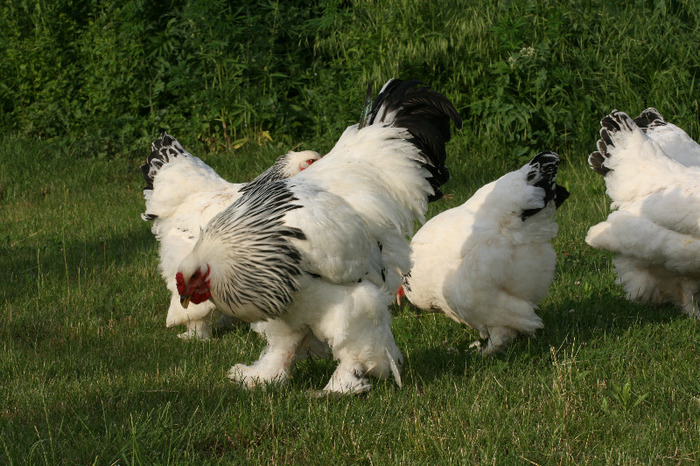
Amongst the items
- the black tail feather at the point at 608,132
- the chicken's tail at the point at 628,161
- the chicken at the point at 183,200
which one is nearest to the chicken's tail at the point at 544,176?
the chicken's tail at the point at 628,161

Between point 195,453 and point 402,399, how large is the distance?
1296mm

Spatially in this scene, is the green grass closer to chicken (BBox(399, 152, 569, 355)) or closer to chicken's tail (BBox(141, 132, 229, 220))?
chicken (BBox(399, 152, 569, 355))

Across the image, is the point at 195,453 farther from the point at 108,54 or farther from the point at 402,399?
the point at 108,54

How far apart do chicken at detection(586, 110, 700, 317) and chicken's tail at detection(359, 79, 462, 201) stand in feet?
5.39

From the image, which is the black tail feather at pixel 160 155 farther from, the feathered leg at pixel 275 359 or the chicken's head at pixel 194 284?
the chicken's head at pixel 194 284

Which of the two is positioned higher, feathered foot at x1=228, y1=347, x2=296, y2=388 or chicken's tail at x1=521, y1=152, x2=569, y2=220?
chicken's tail at x1=521, y1=152, x2=569, y2=220

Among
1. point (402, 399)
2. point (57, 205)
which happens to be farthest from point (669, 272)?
point (57, 205)

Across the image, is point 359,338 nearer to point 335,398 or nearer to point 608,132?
point 335,398

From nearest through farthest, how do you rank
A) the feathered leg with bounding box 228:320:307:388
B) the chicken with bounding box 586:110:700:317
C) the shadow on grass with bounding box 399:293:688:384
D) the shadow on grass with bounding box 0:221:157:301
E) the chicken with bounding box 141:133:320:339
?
1. the feathered leg with bounding box 228:320:307:388
2. the shadow on grass with bounding box 399:293:688:384
3. the chicken with bounding box 586:110:700:317
4. the chicken with bounding box 141:133:320:339
5. the shadow on grass with bounding box 0:221:157:301

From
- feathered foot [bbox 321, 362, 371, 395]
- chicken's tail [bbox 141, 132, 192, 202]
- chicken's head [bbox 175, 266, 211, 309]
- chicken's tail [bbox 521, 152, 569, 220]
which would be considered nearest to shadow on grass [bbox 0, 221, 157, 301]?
chicken's tail [bbox 141, 132, 192, 202]

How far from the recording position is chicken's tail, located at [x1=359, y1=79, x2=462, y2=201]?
5562mm

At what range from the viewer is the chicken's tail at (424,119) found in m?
5.56

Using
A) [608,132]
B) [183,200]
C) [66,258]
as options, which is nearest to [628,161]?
[608,132]

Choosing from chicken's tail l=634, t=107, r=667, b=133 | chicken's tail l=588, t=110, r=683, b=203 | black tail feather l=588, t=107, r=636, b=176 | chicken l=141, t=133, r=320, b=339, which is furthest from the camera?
chicken's tail l=634, t=107, r=667, b=133
